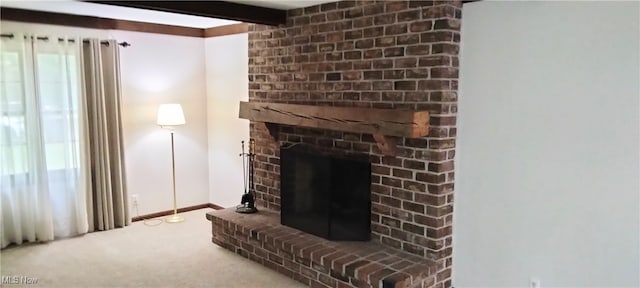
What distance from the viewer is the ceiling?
3.72 m

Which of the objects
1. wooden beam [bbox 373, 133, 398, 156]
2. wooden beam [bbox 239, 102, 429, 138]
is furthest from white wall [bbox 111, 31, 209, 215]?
wooden beam [bbox 373, 133, 398, 156]

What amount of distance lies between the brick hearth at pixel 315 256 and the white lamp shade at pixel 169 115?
1156 mm

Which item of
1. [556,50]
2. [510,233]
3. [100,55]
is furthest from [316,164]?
[100,55]

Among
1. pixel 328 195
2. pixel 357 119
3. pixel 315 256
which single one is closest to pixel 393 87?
pixel 357 119

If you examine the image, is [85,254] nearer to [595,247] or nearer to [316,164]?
[316,164]

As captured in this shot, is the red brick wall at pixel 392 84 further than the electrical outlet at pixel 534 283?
Yes

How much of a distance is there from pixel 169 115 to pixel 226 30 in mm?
1104

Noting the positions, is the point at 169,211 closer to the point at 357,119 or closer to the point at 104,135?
the point at 104,135

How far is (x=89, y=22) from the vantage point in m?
4.46

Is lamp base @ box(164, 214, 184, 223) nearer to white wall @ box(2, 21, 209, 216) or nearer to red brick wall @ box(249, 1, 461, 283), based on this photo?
white wall @ box(2, 21, 209, 216)

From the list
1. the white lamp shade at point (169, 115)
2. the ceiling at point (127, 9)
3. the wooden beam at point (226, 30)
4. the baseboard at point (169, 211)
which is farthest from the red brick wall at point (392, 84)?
the baseboard at point (169, 211)

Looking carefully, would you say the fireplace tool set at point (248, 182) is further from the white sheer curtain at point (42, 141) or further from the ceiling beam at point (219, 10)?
the white sheer curtain at point (42, 141)

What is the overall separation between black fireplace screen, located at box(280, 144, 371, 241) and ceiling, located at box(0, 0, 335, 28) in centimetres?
118

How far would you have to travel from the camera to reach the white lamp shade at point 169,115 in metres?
4.81
